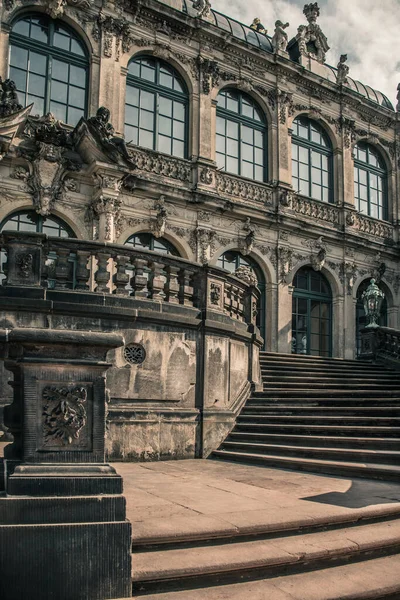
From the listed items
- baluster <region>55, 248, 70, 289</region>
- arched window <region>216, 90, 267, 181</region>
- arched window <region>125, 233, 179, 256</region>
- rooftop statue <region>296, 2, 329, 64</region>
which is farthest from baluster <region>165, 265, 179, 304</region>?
rooftop statue <region>296, 2, 329, 64</region>

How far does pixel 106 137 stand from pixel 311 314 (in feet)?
32.7

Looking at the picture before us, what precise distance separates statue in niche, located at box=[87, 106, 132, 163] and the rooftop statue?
35.5 feet

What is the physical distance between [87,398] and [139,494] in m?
2.44

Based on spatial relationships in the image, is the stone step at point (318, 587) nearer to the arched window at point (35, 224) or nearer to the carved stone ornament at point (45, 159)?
the arched window at point (35, 224)

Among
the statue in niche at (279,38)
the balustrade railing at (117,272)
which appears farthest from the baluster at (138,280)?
the statue in niche at (279,38)

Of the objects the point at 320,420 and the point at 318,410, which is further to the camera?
the point at 318,410

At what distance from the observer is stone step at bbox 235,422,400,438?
30.5 ft

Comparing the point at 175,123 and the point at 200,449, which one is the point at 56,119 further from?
the point at 200,449

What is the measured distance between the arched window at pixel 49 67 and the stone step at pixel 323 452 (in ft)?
36.2

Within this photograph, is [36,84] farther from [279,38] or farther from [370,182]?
[370,182]

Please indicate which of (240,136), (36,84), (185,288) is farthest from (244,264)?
(185,288)

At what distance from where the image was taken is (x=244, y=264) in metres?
20.2

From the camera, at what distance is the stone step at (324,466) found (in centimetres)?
752

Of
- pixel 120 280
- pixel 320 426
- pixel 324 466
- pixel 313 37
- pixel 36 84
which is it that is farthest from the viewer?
pixel 313 37
